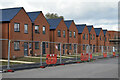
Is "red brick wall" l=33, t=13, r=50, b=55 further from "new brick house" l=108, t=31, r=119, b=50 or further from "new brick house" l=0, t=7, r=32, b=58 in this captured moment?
"new brick house" l=108, t=31, r=119, b=50

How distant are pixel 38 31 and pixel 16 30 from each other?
6527mm

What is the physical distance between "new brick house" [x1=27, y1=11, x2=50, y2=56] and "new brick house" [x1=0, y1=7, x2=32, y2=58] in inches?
55.7

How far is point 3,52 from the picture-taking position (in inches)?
1265

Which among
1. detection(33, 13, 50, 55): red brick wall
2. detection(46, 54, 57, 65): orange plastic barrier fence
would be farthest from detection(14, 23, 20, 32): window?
detection(46, 54, 57, 65): orange plastic barrier fence

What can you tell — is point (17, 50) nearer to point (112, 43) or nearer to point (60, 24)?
point (60, 24)

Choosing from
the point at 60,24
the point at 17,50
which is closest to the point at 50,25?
the point at 60,24

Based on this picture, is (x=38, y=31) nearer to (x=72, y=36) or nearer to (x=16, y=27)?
(x=16, y=27)

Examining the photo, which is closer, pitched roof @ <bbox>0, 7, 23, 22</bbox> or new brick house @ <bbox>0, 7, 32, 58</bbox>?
new brick house @ <bbox>0, 7, 32, 58</bbox>

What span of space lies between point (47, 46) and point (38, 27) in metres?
4.48

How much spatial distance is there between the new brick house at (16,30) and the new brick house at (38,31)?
4.64 ft

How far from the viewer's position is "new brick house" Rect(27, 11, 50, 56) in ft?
128

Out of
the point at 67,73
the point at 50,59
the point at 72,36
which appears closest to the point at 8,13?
the point at 50,59

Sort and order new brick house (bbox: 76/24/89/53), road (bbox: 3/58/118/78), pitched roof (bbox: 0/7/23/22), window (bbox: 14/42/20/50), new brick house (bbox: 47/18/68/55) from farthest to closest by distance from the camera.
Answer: new brick house (bbox: 76/24/89/53)
new brick house (bbox: 47/18/68/55)
window (bbox: 14/42/20/50)
pitched roof (bbox: 0/7/23/22)
road (bbox: 3/58/118/78)

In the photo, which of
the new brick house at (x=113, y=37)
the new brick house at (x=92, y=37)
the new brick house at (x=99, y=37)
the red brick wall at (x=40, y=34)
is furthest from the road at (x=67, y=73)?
the new brick house at (x=113, y=37)
